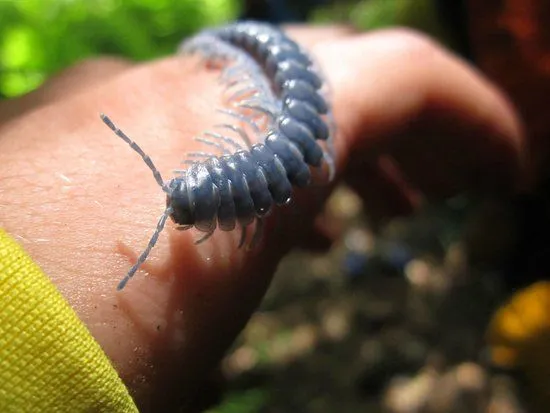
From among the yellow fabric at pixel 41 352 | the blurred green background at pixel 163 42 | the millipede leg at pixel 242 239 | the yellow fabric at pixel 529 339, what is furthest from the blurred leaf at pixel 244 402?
the yellow fabric at pixel 41 352

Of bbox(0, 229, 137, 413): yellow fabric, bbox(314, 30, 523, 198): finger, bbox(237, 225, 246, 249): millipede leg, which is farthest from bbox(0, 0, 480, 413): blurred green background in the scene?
bbox(0, 229, 137, 413): yellow fabric

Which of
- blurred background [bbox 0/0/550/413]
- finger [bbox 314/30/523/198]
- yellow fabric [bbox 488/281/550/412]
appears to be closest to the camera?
finger [bbox 314/30/523/198]

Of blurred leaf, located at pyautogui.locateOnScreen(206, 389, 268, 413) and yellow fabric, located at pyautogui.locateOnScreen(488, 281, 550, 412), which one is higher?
yellow fabric, located at pyautogui.locateOnScreen(488, 281, 550, 412)

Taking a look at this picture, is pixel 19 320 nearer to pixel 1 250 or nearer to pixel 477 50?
pixel 1 250

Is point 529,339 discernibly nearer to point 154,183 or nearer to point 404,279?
point 404,279

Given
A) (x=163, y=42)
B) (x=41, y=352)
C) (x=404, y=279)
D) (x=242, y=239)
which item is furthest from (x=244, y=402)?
(x=163, y=42)

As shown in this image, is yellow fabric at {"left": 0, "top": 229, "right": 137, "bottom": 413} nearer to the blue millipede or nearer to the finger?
the blue millipede

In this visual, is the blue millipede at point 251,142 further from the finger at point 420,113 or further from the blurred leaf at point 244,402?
the blurred leaf at point 244,402
